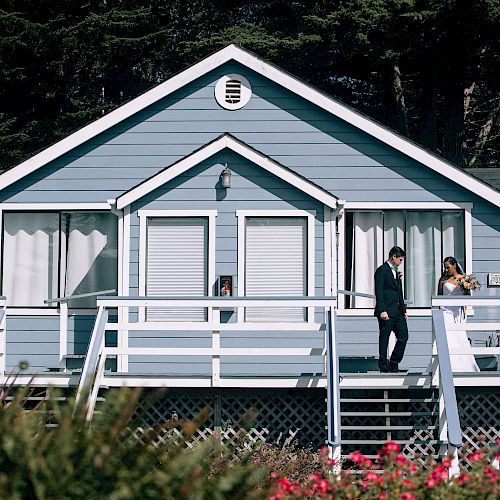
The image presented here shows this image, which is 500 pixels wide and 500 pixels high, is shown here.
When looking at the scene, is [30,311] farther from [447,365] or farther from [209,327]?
[447,365]

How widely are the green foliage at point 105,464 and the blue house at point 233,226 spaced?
8346 millimetres

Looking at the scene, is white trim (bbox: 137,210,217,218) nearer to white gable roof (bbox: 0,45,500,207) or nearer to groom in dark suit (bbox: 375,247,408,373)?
white gable roof (bbox: 0,45,500,207)

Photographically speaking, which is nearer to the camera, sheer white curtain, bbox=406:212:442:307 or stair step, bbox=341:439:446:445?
stair step, bbox=341:439:446:445

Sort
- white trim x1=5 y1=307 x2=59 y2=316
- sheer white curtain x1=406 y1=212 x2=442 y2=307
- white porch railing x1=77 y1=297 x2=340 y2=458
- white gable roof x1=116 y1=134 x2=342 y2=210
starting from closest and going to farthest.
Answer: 1. white porch railing x1=77 y1=297 x2=340 y2=458
2. white gable roof x1=116 y1=134 x2=342 y2=210
3. white trim x1=5 y1=307 x2=59 y2=316
4. sheer white curtain x1=406 y1=212 x2=442 y2=307

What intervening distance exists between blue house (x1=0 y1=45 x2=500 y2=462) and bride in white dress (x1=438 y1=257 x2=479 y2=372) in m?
0.45

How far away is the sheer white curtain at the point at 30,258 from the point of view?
50.6 feet

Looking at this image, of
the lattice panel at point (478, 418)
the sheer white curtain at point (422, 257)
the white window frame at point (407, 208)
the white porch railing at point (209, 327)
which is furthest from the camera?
the sheer white curtain at point (422, 257)

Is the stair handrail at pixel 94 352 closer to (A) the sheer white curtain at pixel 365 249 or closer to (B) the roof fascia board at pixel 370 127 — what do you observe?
(A) the sheer white curtain at pixel 365 249

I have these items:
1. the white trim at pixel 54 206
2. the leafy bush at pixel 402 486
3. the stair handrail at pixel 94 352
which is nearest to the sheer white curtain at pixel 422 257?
the white trim at pixel 54 206

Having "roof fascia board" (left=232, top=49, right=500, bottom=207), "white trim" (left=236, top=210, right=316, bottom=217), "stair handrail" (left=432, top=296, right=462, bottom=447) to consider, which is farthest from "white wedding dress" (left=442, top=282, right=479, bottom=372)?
"white trim" (left=236, top=210, right=316, bottom=217)

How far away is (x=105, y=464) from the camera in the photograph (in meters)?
4.81

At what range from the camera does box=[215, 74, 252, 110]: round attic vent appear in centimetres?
1527

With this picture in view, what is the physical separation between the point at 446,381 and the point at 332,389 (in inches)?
49.8

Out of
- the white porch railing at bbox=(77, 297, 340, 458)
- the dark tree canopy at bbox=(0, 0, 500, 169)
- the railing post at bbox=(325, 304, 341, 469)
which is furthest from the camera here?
the dark tree canopy at bbox=(0, 0, 500, 169)
